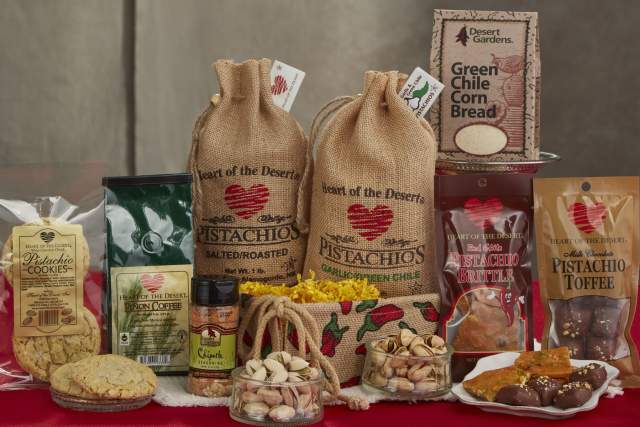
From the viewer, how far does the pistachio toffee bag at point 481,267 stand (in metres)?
1.32

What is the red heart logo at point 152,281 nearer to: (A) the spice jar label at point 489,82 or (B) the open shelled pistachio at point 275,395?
(B) the open shelled pistachio at point 275,395

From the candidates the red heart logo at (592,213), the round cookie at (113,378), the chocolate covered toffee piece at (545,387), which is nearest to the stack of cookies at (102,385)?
the round cookie at (113,378)

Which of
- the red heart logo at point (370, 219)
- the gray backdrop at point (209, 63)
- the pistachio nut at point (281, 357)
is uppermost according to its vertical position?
the gray backdrop at point (209, 63)

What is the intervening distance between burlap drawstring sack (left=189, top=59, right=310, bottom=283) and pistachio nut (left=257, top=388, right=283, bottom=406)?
37 cm

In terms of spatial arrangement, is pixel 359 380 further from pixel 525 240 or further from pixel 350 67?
pixel 350 67

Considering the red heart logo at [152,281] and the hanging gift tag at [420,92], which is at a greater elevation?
the hanging gift tag at [420,92]

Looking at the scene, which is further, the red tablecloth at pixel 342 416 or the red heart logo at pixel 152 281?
the red heart logo at pixel 152 281

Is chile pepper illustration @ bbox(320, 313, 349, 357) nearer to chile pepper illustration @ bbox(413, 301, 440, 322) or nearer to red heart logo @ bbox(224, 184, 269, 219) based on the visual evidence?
chile pepper illustration @ bbox(413, 301, 440, 322)

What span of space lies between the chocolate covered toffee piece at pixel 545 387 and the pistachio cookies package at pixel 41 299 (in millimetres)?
542

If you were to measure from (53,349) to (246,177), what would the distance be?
14.2 inches

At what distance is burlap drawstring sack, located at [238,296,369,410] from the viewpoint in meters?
Answer: 1.23

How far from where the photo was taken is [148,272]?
52.0 inches

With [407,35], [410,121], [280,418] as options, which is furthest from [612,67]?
[280,418]

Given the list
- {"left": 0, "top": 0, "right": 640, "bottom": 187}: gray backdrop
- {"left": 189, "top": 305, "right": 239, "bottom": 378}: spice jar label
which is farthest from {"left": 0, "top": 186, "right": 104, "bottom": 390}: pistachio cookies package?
{"left": 0, "top": 0, "right": 640, "bottom": 187}: gray backdrop
